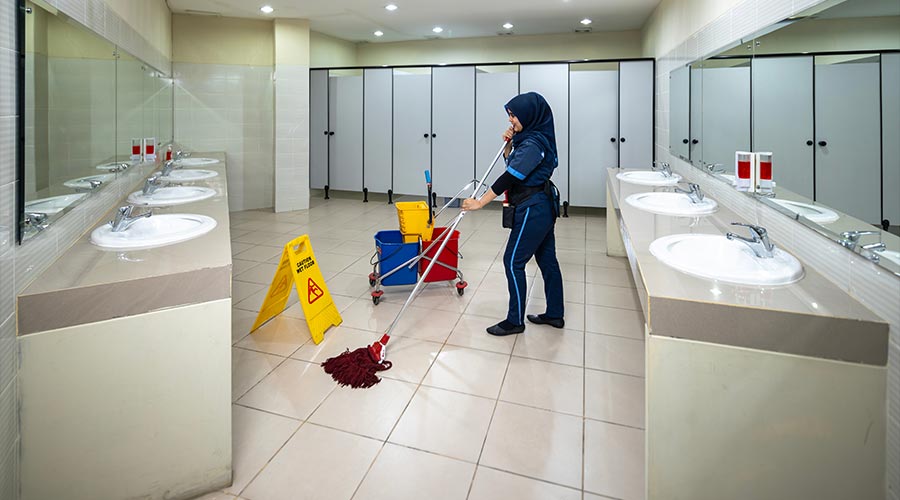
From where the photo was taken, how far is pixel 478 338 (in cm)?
297

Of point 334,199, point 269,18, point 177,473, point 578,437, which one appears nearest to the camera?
point 177,473

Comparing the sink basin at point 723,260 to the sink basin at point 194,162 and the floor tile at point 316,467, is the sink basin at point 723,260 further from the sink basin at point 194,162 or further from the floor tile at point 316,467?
the sink basin at point 194,162

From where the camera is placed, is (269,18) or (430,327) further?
(269,18)

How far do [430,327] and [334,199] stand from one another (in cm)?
534

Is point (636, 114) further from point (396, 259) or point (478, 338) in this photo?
point (478, 338)

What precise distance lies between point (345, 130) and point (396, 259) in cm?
468

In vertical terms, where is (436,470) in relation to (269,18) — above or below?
below

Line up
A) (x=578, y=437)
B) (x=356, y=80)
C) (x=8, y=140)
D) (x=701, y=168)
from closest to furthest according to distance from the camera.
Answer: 1. (x=8, y=140)
2. (x=578, y=437)
3. (x=701, y=168)
4. (x=356, y=80)

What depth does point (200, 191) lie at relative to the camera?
10.6ft

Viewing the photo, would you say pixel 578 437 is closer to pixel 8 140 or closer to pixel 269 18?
pixel 8 140

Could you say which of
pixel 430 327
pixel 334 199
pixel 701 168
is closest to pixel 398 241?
pixel 430 327

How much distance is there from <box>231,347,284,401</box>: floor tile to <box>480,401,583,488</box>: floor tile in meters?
1.19

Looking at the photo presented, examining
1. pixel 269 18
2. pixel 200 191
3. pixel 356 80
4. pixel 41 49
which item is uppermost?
pixel 269 18

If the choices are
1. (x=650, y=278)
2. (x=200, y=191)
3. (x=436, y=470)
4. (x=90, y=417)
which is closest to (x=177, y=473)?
(x=90, y=417)
